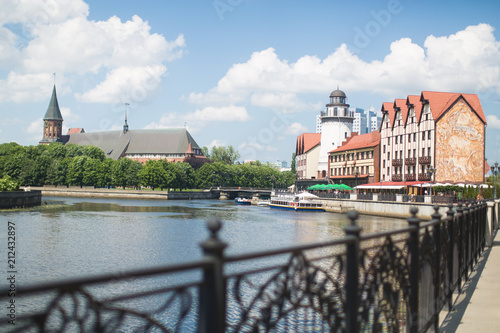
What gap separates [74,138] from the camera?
651ft

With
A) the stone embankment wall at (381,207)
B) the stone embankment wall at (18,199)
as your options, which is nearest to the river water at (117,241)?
the stone embankment wall at (381,207)

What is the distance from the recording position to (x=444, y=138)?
64.6 m

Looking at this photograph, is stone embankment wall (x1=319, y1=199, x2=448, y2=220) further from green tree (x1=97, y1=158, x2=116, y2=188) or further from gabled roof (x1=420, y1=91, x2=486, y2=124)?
green tree (x1=97, y1=158, x2=116, y2=188)

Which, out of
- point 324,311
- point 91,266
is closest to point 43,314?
point 324,311

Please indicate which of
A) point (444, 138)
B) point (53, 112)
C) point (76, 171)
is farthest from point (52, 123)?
point (444, 138)

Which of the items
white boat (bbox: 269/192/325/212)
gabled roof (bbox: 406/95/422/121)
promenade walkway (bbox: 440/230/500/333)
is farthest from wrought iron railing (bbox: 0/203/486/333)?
white boat (bbox: 269/192/325/212)

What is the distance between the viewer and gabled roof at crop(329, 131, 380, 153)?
280 ft

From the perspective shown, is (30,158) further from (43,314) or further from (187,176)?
(43,314)

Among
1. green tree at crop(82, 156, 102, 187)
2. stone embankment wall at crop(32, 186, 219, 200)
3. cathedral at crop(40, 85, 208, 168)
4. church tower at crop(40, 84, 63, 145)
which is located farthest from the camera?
church tower at crop(40, 84, 63, 145)

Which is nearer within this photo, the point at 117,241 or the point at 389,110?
the point at 117,241

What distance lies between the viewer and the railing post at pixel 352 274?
454cm

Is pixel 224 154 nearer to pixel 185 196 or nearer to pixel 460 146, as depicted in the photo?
pixel 185 196

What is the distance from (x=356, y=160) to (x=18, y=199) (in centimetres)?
5717

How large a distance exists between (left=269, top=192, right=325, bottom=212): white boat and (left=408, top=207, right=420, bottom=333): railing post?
70.7 meters
